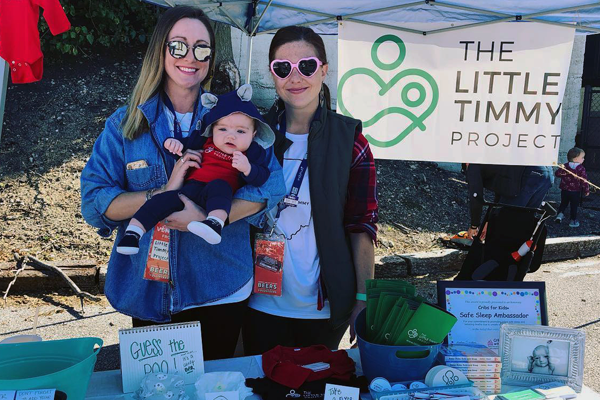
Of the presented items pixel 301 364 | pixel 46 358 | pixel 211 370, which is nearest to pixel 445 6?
pixel 301 364

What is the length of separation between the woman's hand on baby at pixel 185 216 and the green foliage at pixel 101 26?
7.52 meters

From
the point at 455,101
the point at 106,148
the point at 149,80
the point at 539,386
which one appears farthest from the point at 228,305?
the point at 455,101

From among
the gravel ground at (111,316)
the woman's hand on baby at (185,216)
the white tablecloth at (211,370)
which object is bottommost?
the gravel ground at (111,316)

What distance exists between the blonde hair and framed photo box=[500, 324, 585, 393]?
147cm

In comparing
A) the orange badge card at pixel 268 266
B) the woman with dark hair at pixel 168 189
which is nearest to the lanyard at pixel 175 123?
the woman with dark hair at pixel 168 189

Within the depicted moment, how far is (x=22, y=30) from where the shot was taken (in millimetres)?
2377

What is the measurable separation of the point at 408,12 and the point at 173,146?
2285mm

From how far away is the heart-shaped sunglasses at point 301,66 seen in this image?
2088mm

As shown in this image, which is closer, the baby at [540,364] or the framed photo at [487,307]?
the baby at [540,364]

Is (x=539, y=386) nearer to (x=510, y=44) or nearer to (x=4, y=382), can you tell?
(x=4, y=382)

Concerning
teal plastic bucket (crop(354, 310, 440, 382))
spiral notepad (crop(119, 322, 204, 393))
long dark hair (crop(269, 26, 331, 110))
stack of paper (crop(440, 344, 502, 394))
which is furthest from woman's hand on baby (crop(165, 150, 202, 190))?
stack of paper (crop(440, 344, 502, 394))

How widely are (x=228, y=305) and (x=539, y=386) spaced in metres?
1.12

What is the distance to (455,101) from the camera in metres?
3.63

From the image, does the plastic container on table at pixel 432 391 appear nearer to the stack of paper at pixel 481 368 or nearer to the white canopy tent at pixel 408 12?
the stack of paper at pixel 481 368
